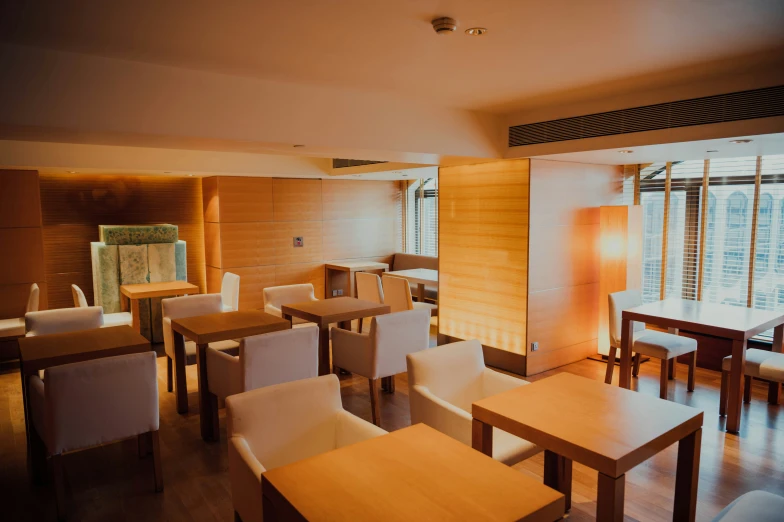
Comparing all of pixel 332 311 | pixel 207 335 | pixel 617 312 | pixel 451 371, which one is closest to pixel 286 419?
pixel 451 371

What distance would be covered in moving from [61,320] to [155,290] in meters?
1.61

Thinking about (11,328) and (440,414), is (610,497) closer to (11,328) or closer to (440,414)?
(440,414)

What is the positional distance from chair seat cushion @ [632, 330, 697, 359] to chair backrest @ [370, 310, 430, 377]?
2.05 m

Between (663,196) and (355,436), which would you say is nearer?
(355,436)

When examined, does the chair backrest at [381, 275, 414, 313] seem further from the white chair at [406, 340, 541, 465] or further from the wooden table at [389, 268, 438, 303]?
the white chair at [406, 340, 541, 465]

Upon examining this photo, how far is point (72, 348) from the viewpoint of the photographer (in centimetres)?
342

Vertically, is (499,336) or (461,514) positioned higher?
(461,514)

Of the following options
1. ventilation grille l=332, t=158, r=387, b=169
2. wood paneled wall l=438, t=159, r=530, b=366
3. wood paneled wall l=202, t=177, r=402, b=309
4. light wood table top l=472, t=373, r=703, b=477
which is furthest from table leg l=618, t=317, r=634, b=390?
wood paneled wall l=202, t=177, r=402, b=309

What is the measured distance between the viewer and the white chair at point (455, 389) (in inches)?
104

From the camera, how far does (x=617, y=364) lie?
555 centimetres

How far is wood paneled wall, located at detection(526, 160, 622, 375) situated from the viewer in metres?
5.12

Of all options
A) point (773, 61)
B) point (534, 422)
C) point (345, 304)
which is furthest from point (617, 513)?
point (345, 304)

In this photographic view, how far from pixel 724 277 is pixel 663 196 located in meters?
1.11

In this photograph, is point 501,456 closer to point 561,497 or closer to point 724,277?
point 561,497
